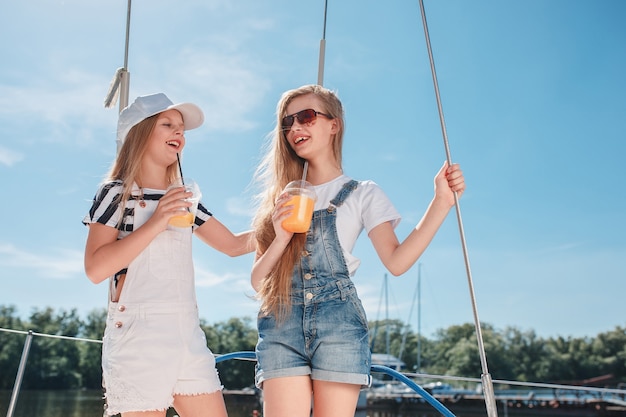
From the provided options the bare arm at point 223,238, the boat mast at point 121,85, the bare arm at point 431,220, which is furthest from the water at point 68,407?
the bare arm at point 431,220

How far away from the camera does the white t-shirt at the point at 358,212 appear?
2.16 meters

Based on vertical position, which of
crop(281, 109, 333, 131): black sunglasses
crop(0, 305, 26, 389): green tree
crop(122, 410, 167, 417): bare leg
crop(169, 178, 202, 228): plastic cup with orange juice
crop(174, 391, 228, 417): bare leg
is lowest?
crop(122, 410, 167, 417): bare leg

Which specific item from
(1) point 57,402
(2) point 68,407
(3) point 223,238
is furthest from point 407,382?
(1) point 57,402

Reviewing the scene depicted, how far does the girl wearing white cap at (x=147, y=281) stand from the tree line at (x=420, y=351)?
41.2 m

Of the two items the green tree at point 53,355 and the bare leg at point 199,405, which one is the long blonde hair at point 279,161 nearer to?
the bare leg at point 199,405

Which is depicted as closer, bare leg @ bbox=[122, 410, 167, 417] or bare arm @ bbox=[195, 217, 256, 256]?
bare leg @ bbox=[122, 410, 167, 417]

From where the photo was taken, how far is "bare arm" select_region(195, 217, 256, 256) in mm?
2533

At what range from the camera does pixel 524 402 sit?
3962 cm

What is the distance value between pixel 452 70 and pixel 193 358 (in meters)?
55.1

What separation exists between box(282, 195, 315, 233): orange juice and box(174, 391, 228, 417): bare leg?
0.61 metres

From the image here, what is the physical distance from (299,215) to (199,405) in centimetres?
70

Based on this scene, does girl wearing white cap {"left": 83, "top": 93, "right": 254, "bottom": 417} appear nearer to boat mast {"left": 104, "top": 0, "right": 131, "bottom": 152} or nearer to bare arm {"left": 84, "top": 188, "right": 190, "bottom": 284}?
bare arm {"left": 84, "top": 188, "right": 190, "bottom": 284}

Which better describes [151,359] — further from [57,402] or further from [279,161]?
[57,402]

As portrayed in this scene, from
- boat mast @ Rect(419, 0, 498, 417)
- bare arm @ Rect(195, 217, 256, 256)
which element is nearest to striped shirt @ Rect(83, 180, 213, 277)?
bare arm @ Rect(195, 217, 256, 256)
